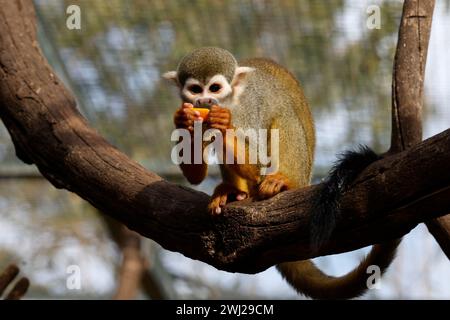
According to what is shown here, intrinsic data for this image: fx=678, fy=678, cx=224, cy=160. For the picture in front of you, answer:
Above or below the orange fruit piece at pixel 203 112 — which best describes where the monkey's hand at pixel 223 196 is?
below

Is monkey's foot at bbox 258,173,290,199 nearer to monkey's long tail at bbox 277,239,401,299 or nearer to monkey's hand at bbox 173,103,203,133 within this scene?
monkey's hand at bbox 173,103,203,133

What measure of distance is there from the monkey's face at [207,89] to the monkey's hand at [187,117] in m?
0.18

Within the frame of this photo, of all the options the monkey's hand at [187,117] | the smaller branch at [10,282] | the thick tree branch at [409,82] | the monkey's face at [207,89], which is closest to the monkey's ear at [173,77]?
the monkey's face at [207,89]

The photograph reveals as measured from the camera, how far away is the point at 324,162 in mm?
5887

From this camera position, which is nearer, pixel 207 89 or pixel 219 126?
pixel 219 126

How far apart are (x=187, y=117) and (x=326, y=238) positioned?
1151mm

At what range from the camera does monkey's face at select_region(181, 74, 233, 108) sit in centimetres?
377

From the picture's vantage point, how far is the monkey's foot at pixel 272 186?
3.48 meters

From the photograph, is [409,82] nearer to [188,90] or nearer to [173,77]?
[188,90]

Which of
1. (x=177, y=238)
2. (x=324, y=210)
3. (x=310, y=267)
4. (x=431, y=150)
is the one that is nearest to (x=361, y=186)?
(x=324, y=210)

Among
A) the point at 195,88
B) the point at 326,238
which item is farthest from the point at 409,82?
the point at 326,238

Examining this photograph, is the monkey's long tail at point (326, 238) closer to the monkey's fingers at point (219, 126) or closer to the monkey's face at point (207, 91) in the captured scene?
the monkey's fingers at point (219, 126)

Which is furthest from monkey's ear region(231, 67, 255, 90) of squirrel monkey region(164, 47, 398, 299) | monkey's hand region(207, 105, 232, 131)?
monkey's hand region(207, 105, 232, 131)

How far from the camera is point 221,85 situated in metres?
3.81
